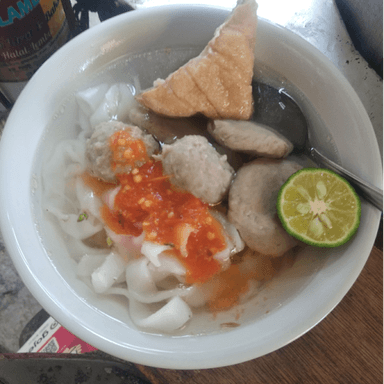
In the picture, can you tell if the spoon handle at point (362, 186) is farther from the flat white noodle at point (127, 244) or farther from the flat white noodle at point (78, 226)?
the flat white noodle at point (78, 226)

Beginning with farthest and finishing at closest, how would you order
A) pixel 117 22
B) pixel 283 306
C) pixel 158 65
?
1. pixel 158 65
2. pixel 117 22
3. pixel 283 306

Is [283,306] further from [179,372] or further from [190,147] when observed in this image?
[190,147]

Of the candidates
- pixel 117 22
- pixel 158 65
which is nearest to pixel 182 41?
pixel 158 65

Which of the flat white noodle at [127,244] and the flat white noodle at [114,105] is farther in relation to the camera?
the flat white noodle at [114,105]

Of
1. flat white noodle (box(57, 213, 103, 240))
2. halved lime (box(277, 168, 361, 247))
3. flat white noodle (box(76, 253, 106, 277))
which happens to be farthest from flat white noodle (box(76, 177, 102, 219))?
halved lime (box(277, 168, 361, 247))

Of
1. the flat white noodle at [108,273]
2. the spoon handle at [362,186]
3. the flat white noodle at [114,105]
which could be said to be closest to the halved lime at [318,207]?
the spoon handle at [362,186]

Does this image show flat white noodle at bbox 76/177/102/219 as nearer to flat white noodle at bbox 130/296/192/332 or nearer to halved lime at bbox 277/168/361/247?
flat white noodle at bbox 130/296/192/332

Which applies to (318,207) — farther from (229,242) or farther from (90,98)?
(90,98)
